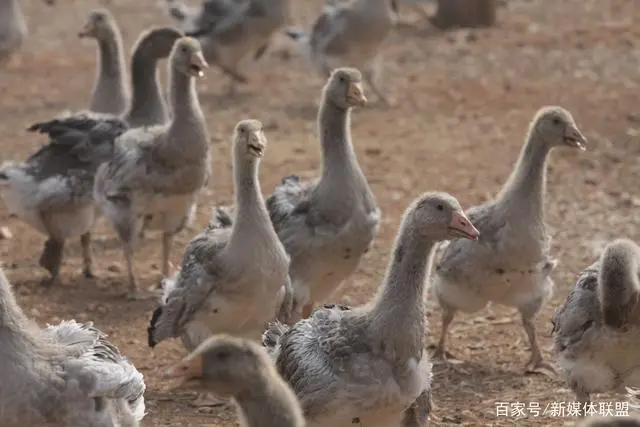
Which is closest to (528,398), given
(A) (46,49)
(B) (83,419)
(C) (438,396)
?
(C) (438,396)

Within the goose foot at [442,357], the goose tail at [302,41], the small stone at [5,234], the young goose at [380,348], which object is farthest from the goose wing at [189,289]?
the goose tail at [302,41]

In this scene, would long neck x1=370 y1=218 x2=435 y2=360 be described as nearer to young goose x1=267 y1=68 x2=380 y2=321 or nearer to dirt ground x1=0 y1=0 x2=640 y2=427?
dirt ground x1=0 y1=0 x2=640 y2=427

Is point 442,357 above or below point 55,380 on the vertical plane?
below

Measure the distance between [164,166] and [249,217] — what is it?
2027 millimetres

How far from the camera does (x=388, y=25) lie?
1508 cm

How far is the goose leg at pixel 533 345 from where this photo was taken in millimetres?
8531

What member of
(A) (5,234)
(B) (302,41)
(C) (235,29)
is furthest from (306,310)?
(C) (235,29)

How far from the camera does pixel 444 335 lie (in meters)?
8.87

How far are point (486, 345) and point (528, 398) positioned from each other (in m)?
1.00

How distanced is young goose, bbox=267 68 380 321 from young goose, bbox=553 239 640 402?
65.8 inches

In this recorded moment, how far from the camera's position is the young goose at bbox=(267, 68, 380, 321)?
341 inches

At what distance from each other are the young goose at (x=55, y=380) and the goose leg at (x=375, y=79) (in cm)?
927

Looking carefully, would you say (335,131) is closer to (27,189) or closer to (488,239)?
(488,239)

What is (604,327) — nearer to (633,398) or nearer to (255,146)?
(633,398)
